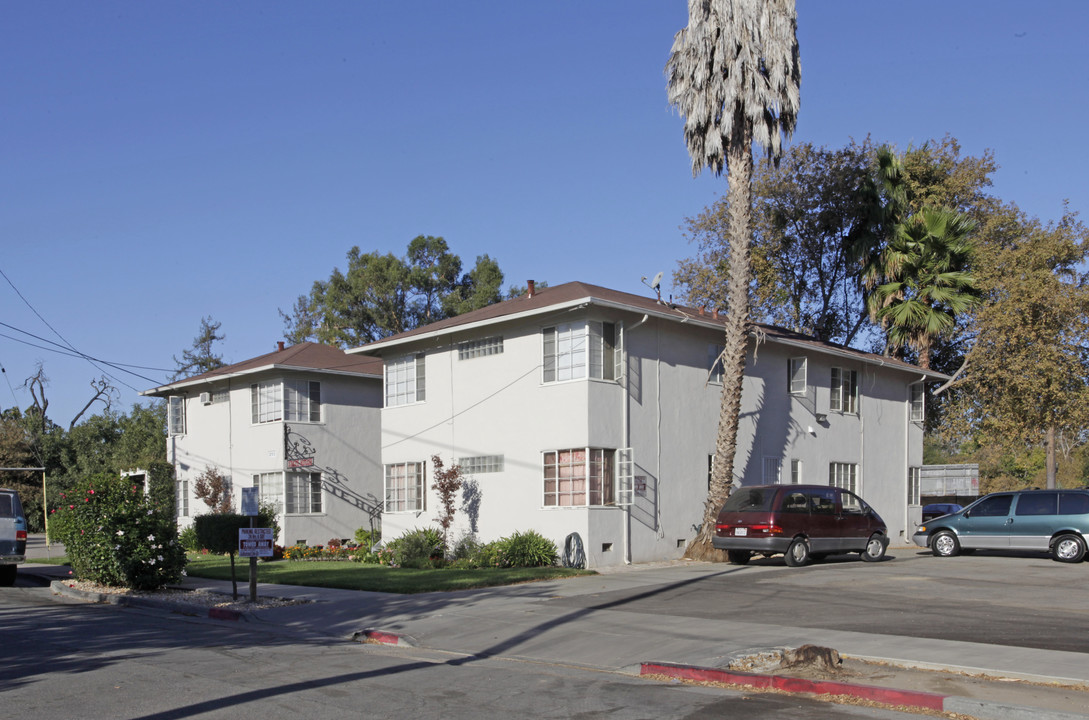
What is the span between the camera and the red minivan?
20.3 m

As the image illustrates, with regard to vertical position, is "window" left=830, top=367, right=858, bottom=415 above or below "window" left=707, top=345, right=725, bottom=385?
below

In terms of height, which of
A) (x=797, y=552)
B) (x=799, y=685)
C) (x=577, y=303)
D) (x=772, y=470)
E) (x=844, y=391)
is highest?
(x=577, y=303)

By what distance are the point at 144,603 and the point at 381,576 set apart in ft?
15.6

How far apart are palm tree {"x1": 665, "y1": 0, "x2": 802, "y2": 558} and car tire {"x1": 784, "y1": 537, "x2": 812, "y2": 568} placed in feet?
7.45

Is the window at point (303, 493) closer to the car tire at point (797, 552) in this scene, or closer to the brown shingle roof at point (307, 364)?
the brown shingle roof at point (307, 364)

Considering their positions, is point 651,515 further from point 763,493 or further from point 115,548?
point 115,548

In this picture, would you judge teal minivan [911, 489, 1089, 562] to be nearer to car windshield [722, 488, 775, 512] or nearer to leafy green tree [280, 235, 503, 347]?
car windshield [722, 488, 775, 512]

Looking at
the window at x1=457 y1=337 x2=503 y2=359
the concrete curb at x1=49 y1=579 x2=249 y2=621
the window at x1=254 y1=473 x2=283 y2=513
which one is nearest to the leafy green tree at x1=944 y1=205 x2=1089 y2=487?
the window at x1=457 y1=337 x2=503 y2=359

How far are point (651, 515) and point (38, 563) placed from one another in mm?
17233

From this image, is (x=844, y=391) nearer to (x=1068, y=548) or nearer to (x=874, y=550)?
(x=874, y=550)

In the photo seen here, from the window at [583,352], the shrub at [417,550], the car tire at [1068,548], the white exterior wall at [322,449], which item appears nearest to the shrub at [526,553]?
the shrub at [417,550]

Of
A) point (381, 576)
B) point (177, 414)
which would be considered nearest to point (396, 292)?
point (177, 414)

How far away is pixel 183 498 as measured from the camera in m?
34.0

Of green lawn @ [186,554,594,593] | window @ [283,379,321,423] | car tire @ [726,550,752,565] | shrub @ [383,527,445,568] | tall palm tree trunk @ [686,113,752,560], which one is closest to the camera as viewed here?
green lawn @ [186,554,594,593]
